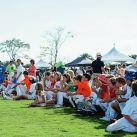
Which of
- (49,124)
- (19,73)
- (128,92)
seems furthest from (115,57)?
(49,124)

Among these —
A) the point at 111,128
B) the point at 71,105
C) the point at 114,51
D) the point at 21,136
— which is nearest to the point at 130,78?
the point at 111,128

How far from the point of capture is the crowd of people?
28.3 ft

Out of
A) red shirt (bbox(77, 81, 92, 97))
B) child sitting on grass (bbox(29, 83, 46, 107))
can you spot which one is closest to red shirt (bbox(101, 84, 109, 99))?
red shirt (bbox(77, 81, 92, 97))

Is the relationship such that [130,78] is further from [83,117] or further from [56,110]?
[56,110]

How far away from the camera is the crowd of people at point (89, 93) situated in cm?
863

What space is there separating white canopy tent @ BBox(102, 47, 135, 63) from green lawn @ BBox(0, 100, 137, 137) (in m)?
25.6

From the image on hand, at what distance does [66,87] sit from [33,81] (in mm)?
4607

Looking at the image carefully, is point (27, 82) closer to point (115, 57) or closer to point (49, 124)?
point (49, 124)

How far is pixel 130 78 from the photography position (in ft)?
32.8

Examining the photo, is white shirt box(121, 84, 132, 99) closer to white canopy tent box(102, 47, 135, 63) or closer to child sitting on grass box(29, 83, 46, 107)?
child sitting on grass box(29, 83, 46, 107)

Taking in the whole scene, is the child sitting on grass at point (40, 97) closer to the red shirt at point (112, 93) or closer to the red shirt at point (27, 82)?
the red shirt at point (27, 82)

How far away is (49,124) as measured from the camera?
9.84 m

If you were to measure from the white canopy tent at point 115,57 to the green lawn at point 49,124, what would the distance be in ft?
84.0

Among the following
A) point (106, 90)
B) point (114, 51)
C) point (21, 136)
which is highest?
point (114, 51)
